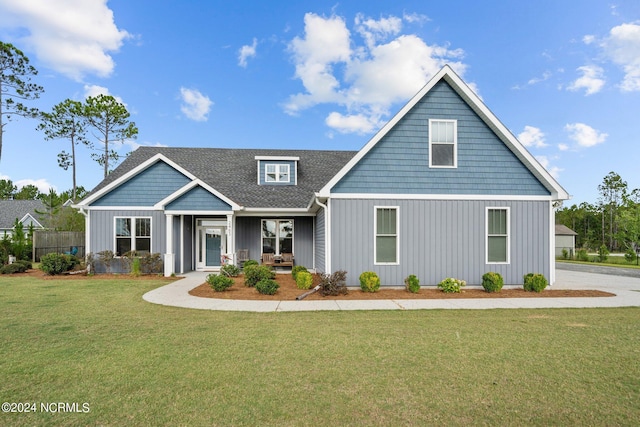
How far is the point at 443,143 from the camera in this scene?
1188 centimetres

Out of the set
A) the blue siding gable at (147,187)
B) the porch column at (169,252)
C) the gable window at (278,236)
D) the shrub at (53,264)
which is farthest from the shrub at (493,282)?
the shrub at (53,264)

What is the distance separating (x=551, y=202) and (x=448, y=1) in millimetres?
8837

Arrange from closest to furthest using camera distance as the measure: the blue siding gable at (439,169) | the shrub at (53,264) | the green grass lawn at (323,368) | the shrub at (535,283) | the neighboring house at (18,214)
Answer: the green grass lawn at (323,368), the shrub at (535,283), the blue siding gable at (439,169), the shrub at (53,264), the neighboring house at (18,214)

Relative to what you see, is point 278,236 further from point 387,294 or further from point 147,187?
point 387,294

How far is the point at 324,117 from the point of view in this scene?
26.8 m

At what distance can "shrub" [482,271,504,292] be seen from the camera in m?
11.2

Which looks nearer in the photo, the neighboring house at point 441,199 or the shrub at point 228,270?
the neighboring house at point 441,199

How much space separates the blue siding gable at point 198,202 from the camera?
14.9m

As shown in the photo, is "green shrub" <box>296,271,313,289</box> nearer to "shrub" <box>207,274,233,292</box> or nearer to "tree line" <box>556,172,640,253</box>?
"shrub" <box>207,274,233,292</box>

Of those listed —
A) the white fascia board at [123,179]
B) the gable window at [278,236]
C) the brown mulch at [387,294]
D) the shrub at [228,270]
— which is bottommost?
the brown mulch at [387,294]

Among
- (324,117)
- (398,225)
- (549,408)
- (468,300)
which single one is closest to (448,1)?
(398,225)

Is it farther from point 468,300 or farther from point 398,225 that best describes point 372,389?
point 398,225

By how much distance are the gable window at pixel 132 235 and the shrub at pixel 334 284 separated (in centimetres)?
949

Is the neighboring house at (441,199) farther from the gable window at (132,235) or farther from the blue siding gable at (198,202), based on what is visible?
the gable window at (132,235)
